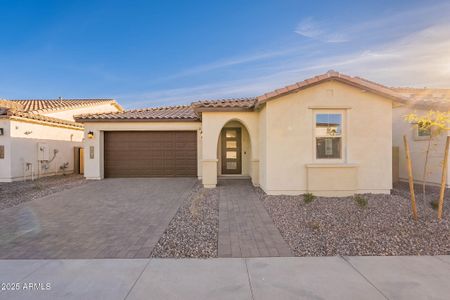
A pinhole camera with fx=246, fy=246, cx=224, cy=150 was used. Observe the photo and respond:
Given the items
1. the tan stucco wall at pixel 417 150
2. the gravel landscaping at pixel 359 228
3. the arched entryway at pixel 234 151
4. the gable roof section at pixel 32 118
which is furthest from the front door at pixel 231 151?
the gable roof section at pixel 32 118

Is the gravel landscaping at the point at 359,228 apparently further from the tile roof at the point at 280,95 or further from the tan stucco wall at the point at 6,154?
the tan stucco wall at the point at 6,154

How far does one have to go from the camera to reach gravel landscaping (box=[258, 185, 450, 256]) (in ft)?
14.7

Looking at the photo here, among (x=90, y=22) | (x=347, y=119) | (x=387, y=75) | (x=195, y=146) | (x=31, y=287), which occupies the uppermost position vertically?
(x=90, y=22)

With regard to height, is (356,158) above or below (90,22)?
below

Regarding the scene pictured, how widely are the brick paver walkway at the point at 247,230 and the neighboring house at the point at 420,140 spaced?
22.8 feet

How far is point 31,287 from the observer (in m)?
3.32

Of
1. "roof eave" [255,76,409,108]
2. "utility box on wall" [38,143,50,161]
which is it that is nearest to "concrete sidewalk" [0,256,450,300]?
"roof eave" [255,76,409,108]

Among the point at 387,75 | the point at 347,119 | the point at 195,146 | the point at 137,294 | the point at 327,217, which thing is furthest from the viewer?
the point at 195,146

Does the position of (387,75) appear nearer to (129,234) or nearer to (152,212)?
(152,212)

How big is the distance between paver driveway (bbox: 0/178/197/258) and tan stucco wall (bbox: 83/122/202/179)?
3.20 m

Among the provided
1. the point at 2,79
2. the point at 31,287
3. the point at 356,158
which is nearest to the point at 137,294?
the point at 31,287

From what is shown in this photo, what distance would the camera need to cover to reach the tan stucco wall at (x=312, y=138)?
871 centimetres

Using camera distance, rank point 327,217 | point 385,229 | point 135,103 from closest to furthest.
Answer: point 385,229, point 327,217, point 135,103

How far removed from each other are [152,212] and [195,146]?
22.9ft
